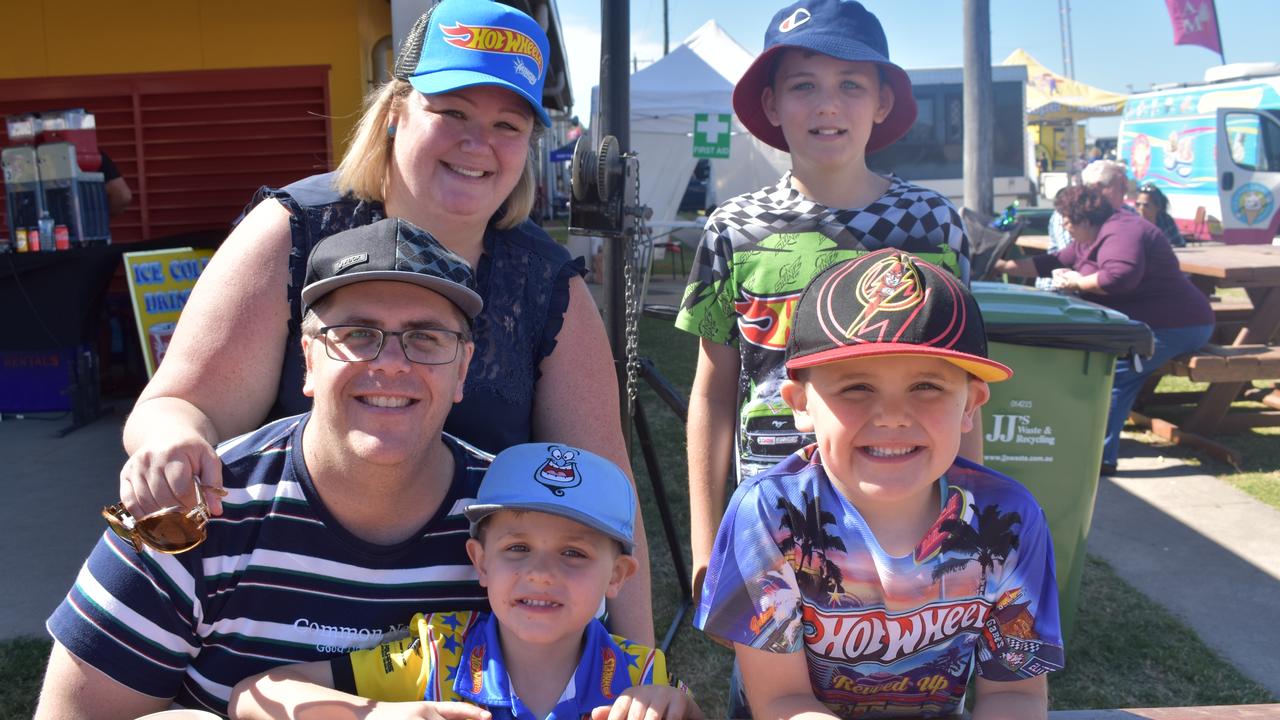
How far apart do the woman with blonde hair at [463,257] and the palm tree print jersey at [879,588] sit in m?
0.41

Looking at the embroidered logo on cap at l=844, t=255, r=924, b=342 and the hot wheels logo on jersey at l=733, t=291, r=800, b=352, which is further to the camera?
the hot wheels logo on jersey at l=733, t=291, r=800, b=352

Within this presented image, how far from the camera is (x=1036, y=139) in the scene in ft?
→ 113

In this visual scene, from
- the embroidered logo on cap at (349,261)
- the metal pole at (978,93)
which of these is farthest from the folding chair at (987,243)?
the embroidered logo on cap at (349,261)

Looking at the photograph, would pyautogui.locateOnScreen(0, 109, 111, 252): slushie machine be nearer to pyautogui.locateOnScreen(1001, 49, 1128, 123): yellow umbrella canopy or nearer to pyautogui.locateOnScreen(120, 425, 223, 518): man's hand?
pyautogui.locateOnScreen(120, 425, 223, 518): man's hand

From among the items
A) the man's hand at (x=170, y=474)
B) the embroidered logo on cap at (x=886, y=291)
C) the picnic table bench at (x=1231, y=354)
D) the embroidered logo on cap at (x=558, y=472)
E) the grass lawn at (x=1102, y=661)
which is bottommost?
the grass lawn at (x=1102, y=661)

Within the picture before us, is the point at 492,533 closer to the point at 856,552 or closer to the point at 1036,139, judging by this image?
the point at 856,552

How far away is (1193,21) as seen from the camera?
23609 mm

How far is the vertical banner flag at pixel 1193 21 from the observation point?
23422 millimetres

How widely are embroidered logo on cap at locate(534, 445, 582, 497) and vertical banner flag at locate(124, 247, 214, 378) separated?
181 inches

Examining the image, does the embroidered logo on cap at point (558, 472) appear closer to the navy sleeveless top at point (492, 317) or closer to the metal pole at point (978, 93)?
the navy sleeveless top at point (492, 317)

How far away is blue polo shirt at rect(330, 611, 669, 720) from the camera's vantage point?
1.63m

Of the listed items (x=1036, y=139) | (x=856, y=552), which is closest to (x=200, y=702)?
(x=856, y=552)

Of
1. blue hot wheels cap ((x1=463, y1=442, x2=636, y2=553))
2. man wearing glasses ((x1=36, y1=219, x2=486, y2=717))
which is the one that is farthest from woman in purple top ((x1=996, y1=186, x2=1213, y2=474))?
man wearing glasses ((x1=36, y1=219, x2=486, y2=717))

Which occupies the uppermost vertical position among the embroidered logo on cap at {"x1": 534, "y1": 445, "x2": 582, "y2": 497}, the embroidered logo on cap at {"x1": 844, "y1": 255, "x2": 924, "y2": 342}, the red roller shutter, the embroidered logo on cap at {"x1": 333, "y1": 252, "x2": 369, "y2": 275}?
the red roller shutter
